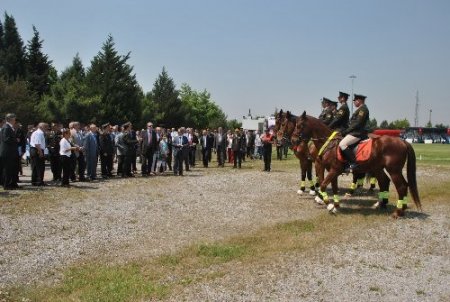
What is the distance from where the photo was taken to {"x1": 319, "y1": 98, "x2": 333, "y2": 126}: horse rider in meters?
14.8

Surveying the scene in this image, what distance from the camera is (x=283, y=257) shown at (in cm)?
799

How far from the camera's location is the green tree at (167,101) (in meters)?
63.5

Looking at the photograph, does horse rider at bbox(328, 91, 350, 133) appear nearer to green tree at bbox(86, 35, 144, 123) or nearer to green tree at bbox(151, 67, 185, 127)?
green tree at bbox(86, 35, 144, 123)

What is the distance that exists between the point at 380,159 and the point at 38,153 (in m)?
10.6

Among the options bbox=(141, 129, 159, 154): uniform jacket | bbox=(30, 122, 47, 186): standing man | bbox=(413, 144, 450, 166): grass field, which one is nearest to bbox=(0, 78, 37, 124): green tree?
bbox=(141, 129, 159, 154): uniform jacket

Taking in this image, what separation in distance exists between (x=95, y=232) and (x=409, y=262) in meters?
6.24

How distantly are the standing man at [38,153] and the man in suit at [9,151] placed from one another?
2.11ft

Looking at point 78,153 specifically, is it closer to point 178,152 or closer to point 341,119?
point 178,152

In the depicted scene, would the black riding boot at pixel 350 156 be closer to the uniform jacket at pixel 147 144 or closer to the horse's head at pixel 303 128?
the horse's head at pixel 303 128

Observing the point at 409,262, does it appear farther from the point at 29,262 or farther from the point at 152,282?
the point at 29,262

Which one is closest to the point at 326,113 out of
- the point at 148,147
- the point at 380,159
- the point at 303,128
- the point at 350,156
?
the point at 303,128

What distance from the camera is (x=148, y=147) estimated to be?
19.6 meters

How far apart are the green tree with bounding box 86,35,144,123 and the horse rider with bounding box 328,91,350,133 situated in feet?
110

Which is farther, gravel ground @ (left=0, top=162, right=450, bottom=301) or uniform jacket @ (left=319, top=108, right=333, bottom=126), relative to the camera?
uniform jacket @ (left=319, top=108, right=333, bottom=126)
